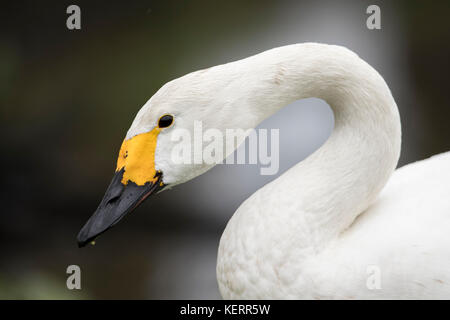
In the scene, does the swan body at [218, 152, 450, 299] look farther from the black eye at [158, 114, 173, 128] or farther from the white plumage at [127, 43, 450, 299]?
the black eye at [158, 114, 173, 128]

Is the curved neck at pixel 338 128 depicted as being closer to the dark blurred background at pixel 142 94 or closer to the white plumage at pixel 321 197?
the white plumage at pixel 321 197

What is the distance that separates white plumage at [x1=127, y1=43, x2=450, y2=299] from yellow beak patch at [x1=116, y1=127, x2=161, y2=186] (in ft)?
0.04

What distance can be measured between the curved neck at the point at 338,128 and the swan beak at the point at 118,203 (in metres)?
0.24

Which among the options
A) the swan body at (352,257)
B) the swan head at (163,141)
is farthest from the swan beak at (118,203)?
the swan body at (352,257)

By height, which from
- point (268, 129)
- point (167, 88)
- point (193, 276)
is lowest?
point (193, 276)

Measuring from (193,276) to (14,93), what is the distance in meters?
1.36

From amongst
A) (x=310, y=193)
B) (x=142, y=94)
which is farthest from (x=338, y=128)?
(x=142, y=94)

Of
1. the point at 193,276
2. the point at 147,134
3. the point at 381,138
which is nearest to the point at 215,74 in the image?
the point at 147,134

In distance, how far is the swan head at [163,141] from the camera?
937 mm

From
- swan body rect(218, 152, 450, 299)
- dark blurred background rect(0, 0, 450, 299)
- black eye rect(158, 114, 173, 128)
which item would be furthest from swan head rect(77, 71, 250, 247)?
dark blurred background rect(0, 0, 450, 299)

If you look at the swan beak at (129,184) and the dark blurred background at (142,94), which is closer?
the swan beak at (129,184)

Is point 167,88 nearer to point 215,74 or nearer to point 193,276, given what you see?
point 215,74

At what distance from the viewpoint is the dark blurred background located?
248 centimetres

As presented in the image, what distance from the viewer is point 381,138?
98 cm
